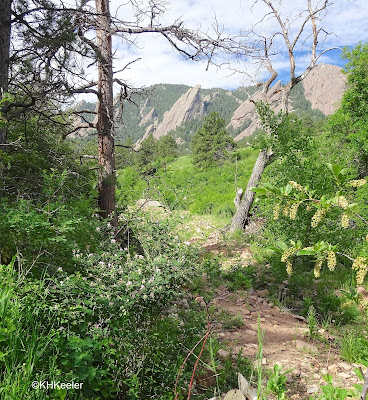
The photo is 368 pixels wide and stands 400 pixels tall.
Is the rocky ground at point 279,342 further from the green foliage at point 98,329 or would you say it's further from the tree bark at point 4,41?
the tree bark at point 4,41

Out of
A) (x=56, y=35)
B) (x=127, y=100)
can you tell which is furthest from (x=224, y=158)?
(x=56, y=35)

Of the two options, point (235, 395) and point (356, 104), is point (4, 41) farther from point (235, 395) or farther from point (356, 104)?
point (356, 104)

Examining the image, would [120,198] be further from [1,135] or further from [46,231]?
[46,231]

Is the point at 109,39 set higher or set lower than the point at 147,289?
higher

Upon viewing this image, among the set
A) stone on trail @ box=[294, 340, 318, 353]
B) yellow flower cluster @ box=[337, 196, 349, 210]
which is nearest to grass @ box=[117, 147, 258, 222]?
stone on trail @ box=[294, 340, 318, 353]

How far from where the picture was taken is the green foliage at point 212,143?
29562 mm

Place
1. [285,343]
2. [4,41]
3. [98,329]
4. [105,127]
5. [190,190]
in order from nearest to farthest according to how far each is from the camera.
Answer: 1. [98,329]
2. [285,343]
3. [4,41]
4. [105,127]
5. [190,190]

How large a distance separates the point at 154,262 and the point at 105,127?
3667mm

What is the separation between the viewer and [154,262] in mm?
3246

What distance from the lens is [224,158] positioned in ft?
92.8

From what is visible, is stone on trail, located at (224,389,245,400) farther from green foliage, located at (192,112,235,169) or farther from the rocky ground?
green foliage, located at (192,112,235,169)

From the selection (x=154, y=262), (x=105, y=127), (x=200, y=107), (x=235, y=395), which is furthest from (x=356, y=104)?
(x=200, y=107)

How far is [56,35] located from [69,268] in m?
3.41

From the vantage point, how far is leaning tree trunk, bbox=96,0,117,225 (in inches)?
235
